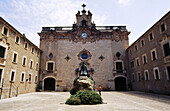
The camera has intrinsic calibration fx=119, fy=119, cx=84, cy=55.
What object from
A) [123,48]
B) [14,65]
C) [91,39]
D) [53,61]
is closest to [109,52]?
[123,48]

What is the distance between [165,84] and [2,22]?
74.0 ft

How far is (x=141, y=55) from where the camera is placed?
22.0 meters

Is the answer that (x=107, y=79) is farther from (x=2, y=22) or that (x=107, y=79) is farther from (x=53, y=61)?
(x=2, y=22)

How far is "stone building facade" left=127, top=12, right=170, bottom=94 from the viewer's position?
1570 cm

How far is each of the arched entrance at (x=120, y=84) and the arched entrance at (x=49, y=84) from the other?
14.4 m

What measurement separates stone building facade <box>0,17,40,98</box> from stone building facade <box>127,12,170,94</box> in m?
20.4

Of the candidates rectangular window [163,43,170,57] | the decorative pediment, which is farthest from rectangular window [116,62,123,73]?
the decorative pediment

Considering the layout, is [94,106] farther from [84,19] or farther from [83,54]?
[84,19]

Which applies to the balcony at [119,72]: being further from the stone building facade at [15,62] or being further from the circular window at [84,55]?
the stone building facade at [15,62]

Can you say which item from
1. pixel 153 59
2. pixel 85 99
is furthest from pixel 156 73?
pixel 85 99

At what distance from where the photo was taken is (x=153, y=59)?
61.0 feet

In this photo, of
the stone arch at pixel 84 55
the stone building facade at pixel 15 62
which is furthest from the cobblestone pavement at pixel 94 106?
the stone arch at pixel 84 55

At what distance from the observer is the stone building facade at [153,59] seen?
15698 mm

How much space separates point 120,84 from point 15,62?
21.4m
